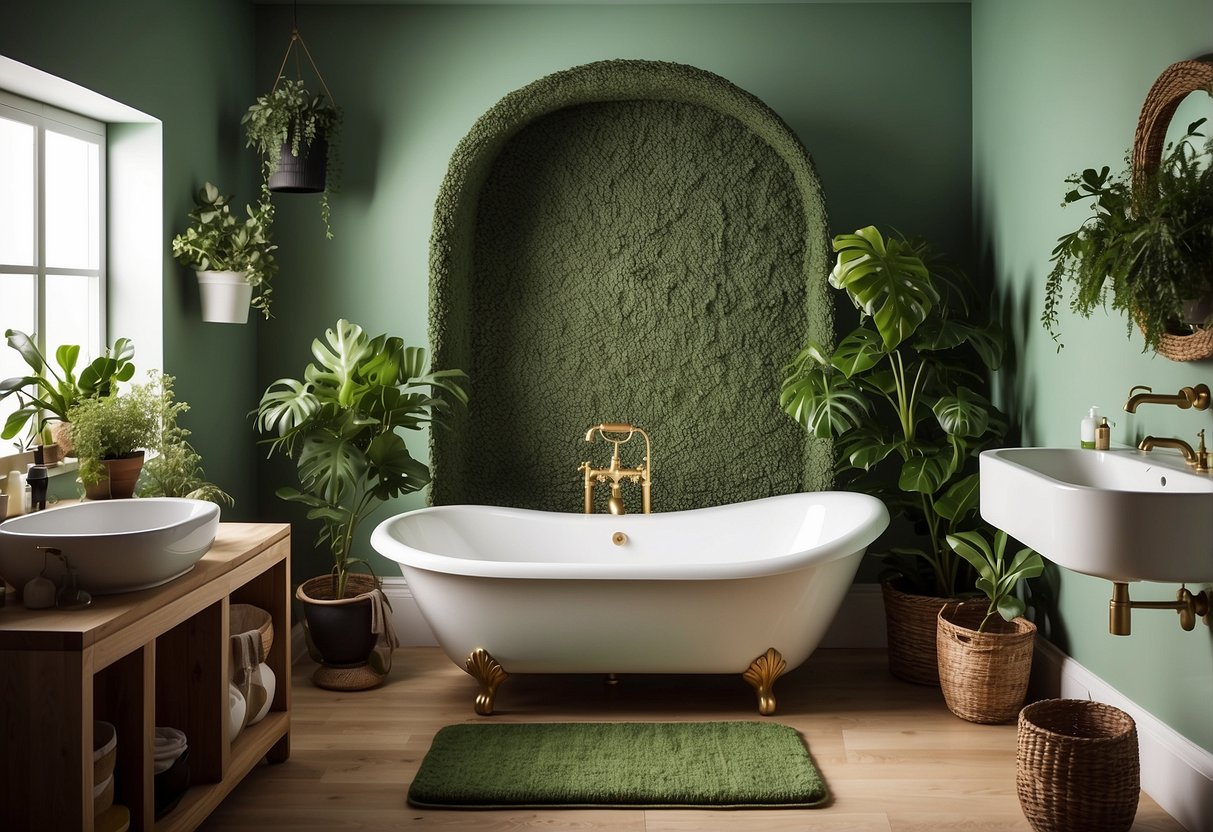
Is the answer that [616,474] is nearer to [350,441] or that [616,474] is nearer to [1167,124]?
[350,441]

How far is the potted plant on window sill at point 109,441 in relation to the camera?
8.41ft

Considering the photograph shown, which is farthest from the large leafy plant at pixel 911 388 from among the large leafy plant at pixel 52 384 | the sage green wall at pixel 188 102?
the large leafy plant at pixel 52 384

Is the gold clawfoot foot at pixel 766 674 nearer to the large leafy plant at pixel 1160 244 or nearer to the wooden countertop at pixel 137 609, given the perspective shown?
the large leafy plant at pixel 1160 244

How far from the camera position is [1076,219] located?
3051 millimetres

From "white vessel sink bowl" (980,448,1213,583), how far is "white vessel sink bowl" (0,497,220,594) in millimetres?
1751

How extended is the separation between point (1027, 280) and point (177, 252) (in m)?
2.76

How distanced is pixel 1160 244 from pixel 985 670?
147 cm

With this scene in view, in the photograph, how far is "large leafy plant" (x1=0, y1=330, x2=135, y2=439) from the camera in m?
2.60

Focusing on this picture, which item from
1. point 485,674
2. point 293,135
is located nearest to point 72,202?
point 293,135

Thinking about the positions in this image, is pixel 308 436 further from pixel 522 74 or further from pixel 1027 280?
pixel 1027 280

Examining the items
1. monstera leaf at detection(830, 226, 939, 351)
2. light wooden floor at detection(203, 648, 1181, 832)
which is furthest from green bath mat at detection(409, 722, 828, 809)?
monstera leaf at detection(830, 226, 939, 351)

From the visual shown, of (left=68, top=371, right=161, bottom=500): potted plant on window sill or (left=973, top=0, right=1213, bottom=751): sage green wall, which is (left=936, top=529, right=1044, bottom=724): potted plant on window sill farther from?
(left=68, top=371, right=161, bottom=500): potted plant on window sill

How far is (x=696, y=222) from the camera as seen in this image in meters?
3.97

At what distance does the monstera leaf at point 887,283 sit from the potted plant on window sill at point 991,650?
2.29 feet
